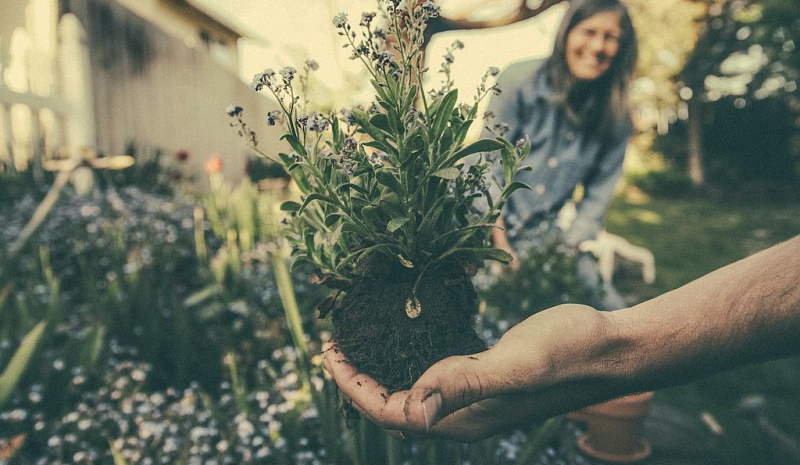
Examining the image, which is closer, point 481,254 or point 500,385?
point 500,385

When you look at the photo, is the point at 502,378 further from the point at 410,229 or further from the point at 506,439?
the point at 506,439

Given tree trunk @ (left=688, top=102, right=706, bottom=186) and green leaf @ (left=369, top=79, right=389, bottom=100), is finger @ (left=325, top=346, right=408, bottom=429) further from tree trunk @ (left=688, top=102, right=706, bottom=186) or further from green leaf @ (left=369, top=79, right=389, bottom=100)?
tree trunk @ (left=688, top=102, right=706, bottom=186)

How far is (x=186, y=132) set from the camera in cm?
703

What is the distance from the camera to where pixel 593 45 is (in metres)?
2.48

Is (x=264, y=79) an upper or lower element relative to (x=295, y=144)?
upper

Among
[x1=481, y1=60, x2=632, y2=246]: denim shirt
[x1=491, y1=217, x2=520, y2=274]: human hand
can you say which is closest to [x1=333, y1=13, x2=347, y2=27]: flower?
[x1=491, y1=217, x2=520, y2=274]: human hand

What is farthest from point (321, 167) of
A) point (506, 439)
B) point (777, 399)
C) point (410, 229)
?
point (777, 399)

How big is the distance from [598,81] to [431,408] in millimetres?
2358

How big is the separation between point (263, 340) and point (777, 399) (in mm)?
2973

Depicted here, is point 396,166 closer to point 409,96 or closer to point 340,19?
point 409,96

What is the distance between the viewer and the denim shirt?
2.70 metres

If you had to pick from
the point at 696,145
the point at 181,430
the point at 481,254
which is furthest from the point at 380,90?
the point at 696,145

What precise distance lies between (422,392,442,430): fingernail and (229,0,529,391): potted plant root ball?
0.71 ft

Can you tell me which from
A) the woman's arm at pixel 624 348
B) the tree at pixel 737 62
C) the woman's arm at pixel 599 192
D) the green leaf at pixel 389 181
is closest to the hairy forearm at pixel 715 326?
the woman's arm at pixel 624 348
